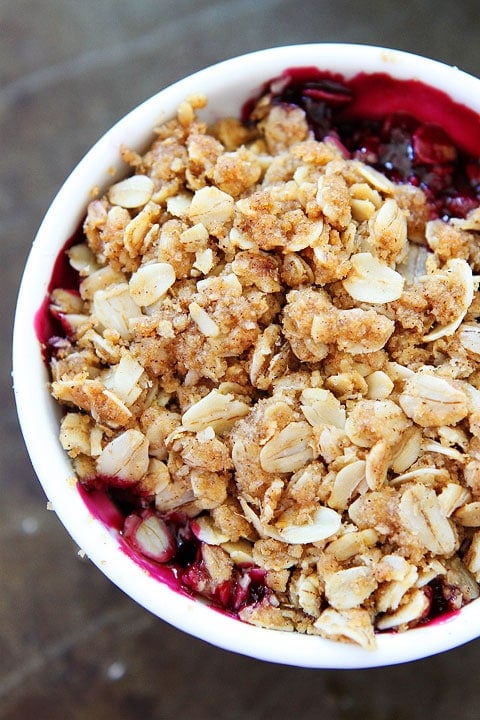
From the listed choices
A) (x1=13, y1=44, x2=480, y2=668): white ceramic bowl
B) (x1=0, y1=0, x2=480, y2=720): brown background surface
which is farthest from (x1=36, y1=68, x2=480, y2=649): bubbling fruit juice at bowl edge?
(x1=0, y1=0, x2=480, y2=720): brown background surface

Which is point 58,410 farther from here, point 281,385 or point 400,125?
point 400,125

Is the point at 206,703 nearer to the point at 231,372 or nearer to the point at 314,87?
the point at 231,372

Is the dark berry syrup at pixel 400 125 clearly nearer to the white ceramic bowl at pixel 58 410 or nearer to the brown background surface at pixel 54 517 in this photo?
the white ceramic bowl at pixel 58 410

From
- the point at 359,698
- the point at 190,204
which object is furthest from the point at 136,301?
the point at 359,698

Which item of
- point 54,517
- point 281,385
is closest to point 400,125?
point 281,385

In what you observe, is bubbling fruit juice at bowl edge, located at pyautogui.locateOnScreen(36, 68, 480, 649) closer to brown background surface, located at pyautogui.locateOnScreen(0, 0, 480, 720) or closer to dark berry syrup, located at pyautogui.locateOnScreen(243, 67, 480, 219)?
dark berry syrup, located at pyautogui.locateOnScreen(243, 67, 480, 219)
